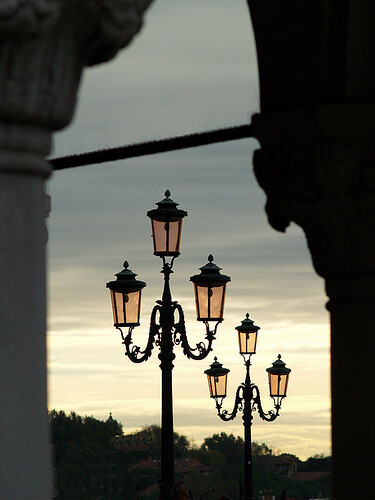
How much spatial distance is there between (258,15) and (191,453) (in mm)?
107191

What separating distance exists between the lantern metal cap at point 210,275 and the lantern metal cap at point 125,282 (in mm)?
518

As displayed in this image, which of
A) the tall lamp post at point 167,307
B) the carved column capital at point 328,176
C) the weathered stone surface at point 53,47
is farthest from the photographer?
the tall lamp post at point 167,307

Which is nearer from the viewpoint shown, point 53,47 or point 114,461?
point 53,47

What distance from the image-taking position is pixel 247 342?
1669 cm

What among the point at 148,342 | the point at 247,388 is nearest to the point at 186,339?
the point at 148,342

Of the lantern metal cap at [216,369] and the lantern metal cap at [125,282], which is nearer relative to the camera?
the lantern metal cap at [125,282]

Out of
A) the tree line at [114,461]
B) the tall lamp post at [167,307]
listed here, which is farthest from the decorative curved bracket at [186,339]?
the tree line at [114,461]

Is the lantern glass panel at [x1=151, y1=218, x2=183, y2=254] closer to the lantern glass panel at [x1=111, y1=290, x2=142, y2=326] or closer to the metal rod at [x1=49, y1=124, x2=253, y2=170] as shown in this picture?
the lantern glass panel at [x1=111, y1=290, x2=142, y2=326]

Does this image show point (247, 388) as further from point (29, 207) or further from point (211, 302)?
point (29, 207)

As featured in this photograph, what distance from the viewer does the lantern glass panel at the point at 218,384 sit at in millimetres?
17141

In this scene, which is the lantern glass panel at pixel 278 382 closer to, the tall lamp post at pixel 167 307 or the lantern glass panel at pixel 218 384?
the lantern glass panel at pixel 218 384

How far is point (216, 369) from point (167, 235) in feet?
18.9

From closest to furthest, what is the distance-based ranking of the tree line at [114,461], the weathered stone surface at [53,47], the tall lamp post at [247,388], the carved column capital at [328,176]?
the weathered stone surface at [53,47]
the carved column capital at [328,176]
the tall lamp post at [247,388]
the tree line at [114,461]

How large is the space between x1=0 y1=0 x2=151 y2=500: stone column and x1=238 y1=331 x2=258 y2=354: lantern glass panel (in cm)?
1336
